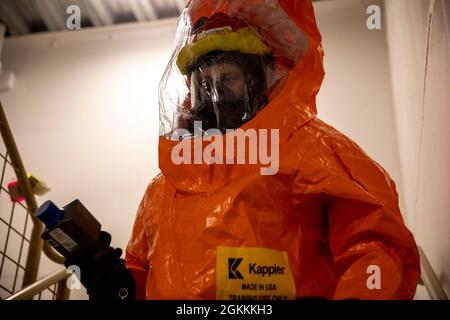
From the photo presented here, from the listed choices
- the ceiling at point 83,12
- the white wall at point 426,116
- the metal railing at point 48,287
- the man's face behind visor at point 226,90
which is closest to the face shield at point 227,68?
the man's face behind visor at point 226,90

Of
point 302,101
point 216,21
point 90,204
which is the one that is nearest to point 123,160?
point 90,204

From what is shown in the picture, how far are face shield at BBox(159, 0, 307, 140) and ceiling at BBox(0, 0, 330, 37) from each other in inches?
47.3

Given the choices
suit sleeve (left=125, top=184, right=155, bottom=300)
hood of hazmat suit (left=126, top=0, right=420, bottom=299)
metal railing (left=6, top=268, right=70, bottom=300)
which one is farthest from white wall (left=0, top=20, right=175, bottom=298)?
hood of hazmat suit (left=126, top=0, right=420, bottom=299)

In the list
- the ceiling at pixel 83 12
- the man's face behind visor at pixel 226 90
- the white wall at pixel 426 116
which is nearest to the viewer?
the white wall at pixel 426 116

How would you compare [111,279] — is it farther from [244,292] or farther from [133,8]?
[133,8]

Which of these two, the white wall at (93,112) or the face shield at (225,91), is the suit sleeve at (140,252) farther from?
the white wall at (93,112)

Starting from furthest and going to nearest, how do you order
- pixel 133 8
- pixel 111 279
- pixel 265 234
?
pixel 133 8 → pixel 265 234 → pixel 111 279

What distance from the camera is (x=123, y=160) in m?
2.14

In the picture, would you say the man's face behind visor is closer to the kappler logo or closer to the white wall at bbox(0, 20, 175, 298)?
the kappler logo

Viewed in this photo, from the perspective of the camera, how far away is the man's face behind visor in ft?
3.51

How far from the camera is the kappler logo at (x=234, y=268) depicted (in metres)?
0.84

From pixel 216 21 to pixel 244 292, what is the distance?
755mm

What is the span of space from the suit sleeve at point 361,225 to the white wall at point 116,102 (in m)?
1.04

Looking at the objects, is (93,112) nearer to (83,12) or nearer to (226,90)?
(83,12)
